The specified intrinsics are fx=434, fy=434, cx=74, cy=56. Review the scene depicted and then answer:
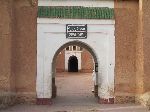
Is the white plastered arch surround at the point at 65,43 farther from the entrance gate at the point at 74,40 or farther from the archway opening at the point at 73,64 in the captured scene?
the archway opening at the point at 73,64

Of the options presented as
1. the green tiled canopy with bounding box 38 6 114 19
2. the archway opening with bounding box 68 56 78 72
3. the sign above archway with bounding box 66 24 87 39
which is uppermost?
the green tiled canopy with bounding box 38 6 114 19

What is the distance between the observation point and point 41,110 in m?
16.0

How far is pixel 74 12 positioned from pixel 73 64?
30749mm

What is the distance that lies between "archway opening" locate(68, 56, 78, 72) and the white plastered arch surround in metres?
29.9

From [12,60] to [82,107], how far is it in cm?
341

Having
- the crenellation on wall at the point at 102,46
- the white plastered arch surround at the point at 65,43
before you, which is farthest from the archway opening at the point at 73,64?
the crenellation on wall at the point at 102,46

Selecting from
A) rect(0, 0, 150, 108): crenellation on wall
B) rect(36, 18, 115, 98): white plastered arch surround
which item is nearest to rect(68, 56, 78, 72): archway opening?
rect(36, 18, 115, 98): white plastered arch surround

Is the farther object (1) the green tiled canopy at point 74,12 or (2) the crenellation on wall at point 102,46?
(1) the green tiled canopy at point 74,12

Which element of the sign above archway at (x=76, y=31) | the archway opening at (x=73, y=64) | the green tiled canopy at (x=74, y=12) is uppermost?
the green tiled canopy at (x=74, y=12)

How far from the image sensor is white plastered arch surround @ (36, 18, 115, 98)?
1791 centimetres

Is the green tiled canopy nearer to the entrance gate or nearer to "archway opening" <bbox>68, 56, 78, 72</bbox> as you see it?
the entrance gate

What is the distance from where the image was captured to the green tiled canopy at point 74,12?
1786 centimetres

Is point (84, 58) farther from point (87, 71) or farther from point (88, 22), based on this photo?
point (88, 22)

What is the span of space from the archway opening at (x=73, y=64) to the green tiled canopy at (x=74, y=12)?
30.0 m
